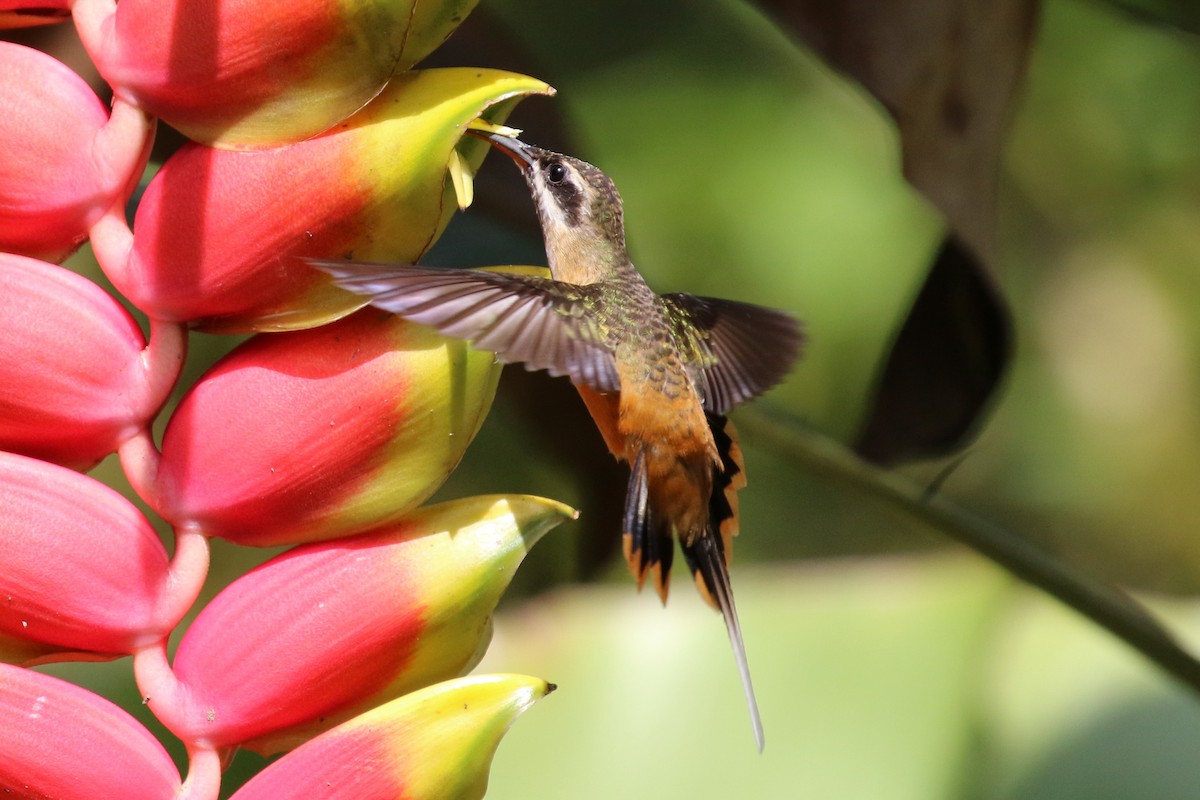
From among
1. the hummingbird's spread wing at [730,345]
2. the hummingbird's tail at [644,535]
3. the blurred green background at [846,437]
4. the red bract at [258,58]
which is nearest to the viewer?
the red bract at [258,58]

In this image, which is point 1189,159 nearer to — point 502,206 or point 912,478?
point 912,478

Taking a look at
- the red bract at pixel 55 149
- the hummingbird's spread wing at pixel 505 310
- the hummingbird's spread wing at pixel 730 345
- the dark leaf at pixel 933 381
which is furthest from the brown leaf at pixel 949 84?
the red bract at pixel 55 149

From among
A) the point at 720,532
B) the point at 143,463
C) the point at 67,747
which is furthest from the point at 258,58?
the point at 720,532

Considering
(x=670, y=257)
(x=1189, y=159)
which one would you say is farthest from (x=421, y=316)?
(x=1189, y=159)

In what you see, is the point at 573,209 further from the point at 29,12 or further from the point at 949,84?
the point at 29,12

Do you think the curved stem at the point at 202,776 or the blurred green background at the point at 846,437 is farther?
the blurred green background at the point at 846,437

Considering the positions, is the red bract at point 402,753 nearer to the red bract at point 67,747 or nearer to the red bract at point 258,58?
the red bract at point 67,747
